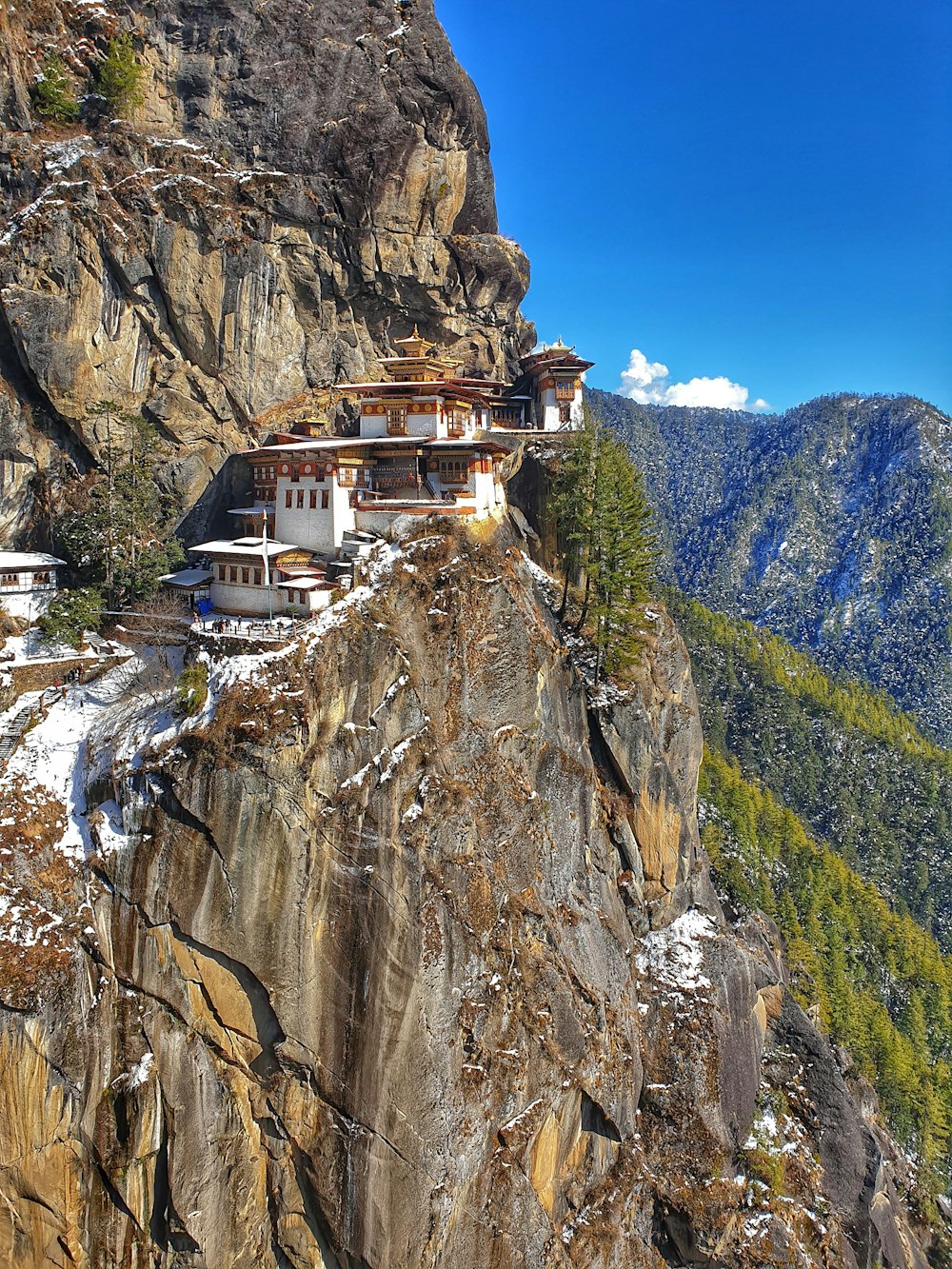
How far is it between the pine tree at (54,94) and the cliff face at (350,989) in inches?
1356

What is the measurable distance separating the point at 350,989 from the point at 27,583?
82.1 ft

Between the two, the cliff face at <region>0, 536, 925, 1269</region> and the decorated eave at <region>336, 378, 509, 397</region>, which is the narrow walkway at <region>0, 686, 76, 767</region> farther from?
the decorated eave at <region>336, 378, 509, 397</region>

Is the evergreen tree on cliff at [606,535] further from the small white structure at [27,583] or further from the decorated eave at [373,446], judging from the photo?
the small white structure at [27,583]

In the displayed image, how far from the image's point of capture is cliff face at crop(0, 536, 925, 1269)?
23422 mm

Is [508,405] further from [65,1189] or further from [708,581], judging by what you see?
[708,581]

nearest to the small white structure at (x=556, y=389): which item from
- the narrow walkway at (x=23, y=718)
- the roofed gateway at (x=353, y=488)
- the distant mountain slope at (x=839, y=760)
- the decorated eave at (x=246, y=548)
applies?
the roofed gateway at (x=353, y=488)

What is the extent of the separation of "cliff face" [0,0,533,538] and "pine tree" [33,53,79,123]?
645 millimetres

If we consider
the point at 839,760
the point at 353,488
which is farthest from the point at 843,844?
the point at 353,488

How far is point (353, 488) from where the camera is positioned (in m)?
36.3

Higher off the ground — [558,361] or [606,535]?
[558,361]

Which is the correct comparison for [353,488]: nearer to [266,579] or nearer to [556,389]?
[266,579]

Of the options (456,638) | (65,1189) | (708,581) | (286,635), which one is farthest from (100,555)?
(708,581)

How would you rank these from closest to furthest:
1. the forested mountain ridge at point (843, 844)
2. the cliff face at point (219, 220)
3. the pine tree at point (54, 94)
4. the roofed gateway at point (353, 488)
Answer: the roofed gateway at point (353, 488), the cliff face at point (219, 220), the pine tree at point (54, 94), the forested mountain ridge at point (843, 844)

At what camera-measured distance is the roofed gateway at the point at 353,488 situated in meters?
33.0
